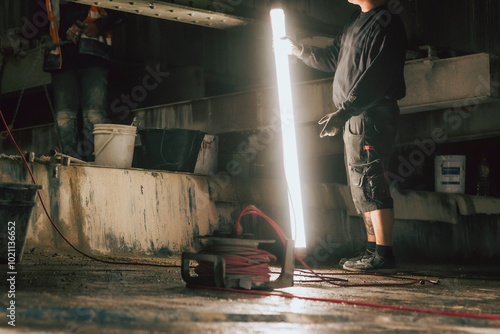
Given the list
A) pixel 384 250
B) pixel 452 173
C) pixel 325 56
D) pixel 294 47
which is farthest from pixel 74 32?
pixel 452 173

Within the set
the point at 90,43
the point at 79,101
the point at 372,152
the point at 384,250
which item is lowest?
the point at 384,250

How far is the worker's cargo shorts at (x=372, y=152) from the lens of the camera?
511 cm

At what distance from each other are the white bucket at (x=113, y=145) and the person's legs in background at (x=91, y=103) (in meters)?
1.17

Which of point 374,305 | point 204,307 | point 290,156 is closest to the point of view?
point 204,307

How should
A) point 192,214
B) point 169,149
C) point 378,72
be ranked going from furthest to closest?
point 169,149, point 192,214, point 378,72

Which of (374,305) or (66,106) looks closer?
(374,305)

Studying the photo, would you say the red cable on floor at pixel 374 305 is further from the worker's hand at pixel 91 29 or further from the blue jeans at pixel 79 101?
the worker's hand at pixel 91 29

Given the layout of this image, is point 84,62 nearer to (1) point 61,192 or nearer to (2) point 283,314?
(1) point 61,192

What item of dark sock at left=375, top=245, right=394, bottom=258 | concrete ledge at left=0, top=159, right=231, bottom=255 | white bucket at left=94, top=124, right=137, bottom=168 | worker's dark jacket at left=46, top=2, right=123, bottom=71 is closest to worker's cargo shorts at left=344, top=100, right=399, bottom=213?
dark sock at left=375, top=245, right=394, bottom=258

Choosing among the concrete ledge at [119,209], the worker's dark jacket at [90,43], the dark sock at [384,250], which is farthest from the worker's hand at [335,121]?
the worker's dark jacket at [90,43]

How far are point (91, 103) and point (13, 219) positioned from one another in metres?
3.28

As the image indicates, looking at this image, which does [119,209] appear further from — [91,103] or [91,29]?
[91,29]

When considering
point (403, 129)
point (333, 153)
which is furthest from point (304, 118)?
point (403, 129)

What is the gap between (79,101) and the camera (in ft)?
26.9
